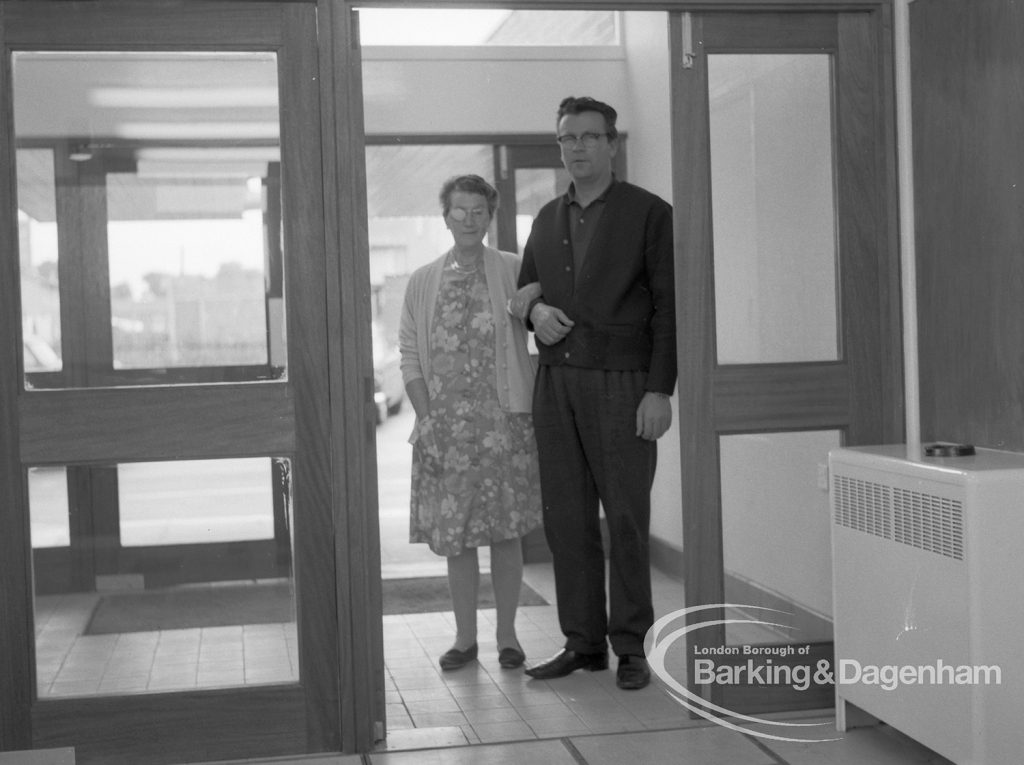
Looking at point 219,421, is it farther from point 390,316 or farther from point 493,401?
point 390,316

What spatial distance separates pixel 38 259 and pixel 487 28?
10.1 feet

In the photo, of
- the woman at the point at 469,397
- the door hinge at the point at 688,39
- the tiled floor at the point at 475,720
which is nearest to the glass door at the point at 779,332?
the door hinge at the point at 688,39

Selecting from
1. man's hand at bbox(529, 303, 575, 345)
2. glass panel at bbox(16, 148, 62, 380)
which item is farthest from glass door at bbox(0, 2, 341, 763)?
man's hand at bbox(529, 303, 575, 345)

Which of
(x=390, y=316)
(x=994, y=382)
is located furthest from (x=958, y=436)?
(x=390, y=316)

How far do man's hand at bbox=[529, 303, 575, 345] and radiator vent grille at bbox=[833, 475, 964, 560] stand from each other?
0.93m

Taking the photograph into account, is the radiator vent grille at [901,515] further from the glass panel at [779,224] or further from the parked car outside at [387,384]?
the parked car outside at [387,384]

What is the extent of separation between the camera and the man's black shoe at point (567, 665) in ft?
12.6

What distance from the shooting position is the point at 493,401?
13.0 feet

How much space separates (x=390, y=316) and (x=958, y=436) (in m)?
4.35

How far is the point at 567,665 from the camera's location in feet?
12.7

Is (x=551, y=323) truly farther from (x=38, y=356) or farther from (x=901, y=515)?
(x=38, y=356)

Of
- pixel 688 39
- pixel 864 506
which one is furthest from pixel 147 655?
pixel 688 39

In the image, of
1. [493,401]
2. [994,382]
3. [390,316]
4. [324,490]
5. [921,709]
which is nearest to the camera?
[921,709]

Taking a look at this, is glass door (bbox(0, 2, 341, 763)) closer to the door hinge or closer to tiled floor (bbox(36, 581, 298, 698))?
tiled floor (bbox(36, 581, 298, 698))
